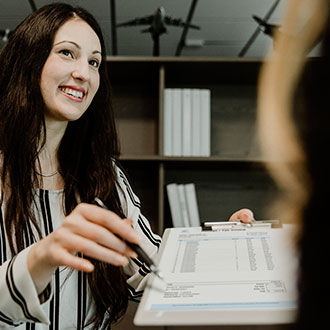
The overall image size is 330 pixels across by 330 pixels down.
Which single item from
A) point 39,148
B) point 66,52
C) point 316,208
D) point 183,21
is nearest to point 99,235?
point 316,208

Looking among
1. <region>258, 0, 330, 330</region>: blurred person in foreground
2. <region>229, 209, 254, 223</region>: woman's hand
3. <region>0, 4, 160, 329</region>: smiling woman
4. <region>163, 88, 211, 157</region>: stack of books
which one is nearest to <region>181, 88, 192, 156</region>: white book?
<region>163, 88, 211, 157</region>: stack of books

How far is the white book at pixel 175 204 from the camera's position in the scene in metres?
2.50

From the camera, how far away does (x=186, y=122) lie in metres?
2.57

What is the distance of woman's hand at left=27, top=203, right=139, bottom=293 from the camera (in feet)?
2.19

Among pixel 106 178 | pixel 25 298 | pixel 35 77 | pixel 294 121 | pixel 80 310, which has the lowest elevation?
pixel 80 310

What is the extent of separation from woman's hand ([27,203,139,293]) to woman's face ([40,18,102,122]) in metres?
0.70

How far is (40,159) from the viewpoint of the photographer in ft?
4.70

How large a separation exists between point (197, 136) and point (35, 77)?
4.17ft

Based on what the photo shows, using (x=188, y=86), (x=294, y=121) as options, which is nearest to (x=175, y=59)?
(x=188, y=86)

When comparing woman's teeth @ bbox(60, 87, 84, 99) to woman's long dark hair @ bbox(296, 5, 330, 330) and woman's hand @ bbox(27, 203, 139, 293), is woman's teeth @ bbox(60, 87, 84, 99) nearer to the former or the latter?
woman's hand @ bbox(27, 203, 139, 293)

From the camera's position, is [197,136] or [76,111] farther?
[197,136]

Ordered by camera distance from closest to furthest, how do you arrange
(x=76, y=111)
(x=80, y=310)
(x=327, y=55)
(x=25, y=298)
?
1. (x=327, y=55)
2. (x=25, y=298)
3. (x=80, y=310)
4. (x=76, y=111)

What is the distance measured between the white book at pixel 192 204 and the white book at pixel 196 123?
6.8 inches

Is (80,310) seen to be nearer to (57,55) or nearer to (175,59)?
(57,55)
